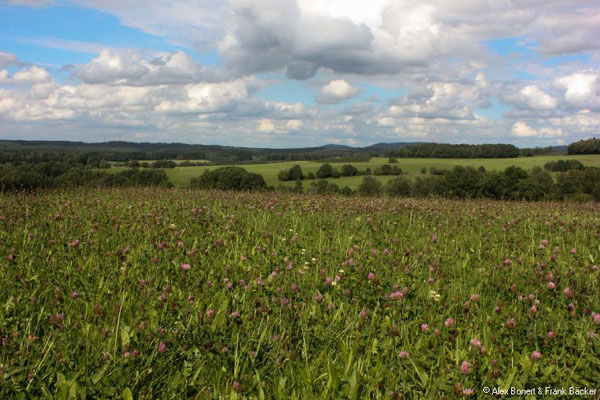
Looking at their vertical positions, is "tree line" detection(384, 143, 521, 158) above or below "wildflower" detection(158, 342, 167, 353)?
above

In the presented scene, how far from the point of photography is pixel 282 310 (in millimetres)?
4375

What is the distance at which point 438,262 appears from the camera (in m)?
6.16

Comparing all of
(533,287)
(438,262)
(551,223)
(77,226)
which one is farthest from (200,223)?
(551,223)

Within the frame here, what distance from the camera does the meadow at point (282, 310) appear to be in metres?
3.14

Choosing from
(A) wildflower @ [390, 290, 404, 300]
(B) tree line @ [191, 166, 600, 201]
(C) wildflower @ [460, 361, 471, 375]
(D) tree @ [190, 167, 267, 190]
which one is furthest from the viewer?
(B) tree line @ [191, 166, 600, 201]

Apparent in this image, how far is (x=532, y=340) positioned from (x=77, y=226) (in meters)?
7.19

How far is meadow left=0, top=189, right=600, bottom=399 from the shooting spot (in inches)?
124

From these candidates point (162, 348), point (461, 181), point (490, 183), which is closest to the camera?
point (162, 348)

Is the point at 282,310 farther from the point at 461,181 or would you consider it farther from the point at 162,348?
the point at 461,181

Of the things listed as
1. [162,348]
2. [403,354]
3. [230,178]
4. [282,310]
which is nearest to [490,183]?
[230,178]

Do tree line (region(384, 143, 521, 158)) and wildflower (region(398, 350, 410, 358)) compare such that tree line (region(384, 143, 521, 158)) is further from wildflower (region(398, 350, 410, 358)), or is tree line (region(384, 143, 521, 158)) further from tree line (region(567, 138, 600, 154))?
wildflower (region(398, 350, 410, 358))

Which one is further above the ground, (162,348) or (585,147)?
(585,147)

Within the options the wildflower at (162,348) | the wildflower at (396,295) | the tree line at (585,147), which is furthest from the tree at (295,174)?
the wildflower at (162,348)

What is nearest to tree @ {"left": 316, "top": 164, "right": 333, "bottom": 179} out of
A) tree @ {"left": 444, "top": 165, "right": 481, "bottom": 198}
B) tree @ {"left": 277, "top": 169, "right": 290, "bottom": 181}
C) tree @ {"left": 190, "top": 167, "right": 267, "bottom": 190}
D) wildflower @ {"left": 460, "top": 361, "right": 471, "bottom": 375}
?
tree @ {"left": 277, "top": 169, "right": 290, "bottom": 181}
